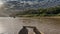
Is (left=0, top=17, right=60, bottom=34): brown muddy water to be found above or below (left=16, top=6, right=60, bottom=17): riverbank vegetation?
below

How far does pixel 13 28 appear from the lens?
211 cm

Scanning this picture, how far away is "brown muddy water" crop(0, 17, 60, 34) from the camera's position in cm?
208

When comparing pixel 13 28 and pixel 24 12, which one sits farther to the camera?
pixel 24 12

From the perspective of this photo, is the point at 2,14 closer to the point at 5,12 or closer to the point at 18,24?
the point at 5,12

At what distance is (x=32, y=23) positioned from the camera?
216 centimetres

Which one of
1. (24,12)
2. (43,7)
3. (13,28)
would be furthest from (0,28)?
(43,7)

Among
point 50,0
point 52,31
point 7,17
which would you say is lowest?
point 52,31

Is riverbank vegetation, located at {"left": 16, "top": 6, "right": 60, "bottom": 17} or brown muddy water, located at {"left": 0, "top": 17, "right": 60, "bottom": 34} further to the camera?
riverbank vegetation, located at {"left": 16, "top": 6, "right": 60, "bottom": 17}

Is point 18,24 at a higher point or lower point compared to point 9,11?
lower

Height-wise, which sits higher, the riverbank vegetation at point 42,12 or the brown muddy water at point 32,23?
the riverbank vegetation at point 42,12

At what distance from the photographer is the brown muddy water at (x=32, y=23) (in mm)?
2082

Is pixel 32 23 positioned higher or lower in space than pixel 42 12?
lower

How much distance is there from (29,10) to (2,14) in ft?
1.21

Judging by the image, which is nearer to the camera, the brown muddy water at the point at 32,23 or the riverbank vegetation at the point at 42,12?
the brown muddy water at the point at 32,23
